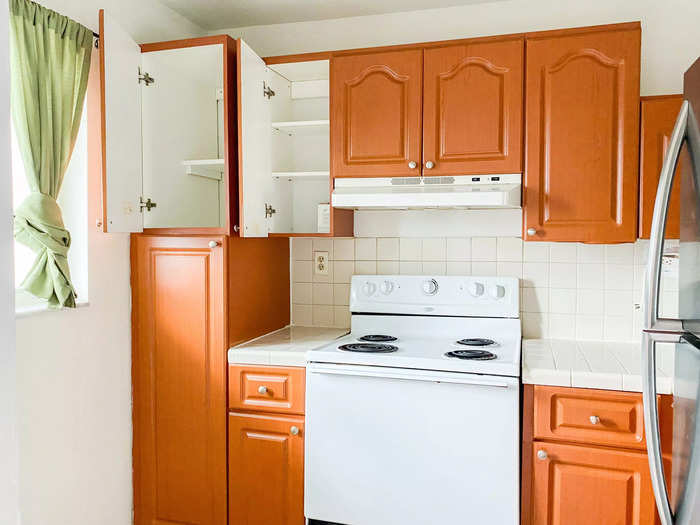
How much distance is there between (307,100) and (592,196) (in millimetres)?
1381

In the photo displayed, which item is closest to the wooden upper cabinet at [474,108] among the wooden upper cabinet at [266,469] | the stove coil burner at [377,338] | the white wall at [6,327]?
the stove coil burner at [377,338]

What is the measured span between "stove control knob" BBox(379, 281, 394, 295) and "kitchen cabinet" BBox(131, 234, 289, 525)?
0.64 meters

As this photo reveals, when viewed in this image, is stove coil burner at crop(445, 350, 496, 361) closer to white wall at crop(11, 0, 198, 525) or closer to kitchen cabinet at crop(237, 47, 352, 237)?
kitchen cabinet at crop(237, 47, 352, 237)

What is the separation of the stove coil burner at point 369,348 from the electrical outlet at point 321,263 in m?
0.58

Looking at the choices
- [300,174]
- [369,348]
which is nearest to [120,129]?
[300,174]

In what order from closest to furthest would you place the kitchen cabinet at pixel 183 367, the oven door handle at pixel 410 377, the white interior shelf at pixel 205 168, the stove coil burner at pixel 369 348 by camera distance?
the oven door handle at pixel 410 377
the stove coil burner at pixel 369 348
the kitchen cabinet at pixel 183 367
the white interior shelf at pixel 205 168

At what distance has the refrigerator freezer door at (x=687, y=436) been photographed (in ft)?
3.34

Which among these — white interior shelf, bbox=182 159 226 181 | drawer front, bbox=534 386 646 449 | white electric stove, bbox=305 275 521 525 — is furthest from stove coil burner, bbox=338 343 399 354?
white interior shelf, bbox=182 159 226 181

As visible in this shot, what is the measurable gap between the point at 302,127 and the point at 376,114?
0.39m

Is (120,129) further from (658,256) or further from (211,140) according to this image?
(658,256)

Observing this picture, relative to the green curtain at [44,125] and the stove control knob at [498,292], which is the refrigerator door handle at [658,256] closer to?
the stove control knob at [498,292]

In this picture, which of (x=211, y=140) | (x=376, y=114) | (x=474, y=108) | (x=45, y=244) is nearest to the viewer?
(x=45, y=244)

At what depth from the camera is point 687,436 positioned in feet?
3.59

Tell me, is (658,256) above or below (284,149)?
below
